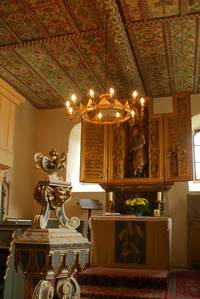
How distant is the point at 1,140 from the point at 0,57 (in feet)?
5.64

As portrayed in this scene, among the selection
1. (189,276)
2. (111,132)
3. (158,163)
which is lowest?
(189,276)

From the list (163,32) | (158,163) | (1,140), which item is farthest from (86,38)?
(158,163)

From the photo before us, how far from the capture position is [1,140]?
21.5 feet

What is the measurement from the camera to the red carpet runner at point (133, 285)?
5289 millimetres

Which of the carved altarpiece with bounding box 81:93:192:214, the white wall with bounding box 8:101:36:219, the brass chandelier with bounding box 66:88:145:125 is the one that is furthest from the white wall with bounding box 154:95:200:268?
the white wall with bounding box 8:101:36:219

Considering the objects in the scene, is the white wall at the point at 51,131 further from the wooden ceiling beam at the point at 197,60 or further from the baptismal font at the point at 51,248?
the baptismal font at the point at 51,248

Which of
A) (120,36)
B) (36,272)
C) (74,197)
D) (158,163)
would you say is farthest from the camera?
(74,197)

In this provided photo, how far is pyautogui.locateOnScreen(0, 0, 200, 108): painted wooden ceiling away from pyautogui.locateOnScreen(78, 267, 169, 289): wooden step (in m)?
3.10

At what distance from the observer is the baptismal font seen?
219 centimetres

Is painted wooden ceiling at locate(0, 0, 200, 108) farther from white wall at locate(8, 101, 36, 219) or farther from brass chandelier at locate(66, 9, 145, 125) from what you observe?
white wall at locate(8, 101, 36, 219)

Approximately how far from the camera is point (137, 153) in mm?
8273

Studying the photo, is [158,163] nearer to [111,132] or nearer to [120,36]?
[111,132]

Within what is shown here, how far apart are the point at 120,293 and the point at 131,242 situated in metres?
1.37

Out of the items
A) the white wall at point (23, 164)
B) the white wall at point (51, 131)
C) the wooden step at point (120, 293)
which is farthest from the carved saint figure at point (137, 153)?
the wooden step at point (120, 293)
